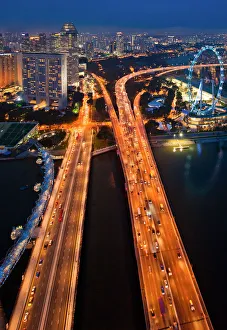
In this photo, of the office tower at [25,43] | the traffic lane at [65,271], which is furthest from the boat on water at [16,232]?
the office tower at [25,43]

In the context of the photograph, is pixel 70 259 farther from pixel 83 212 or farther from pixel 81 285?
pixel 83 212

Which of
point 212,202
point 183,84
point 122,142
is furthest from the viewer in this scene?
point 183,84

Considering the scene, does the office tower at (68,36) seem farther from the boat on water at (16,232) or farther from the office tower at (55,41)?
the boat on water at (16,232)

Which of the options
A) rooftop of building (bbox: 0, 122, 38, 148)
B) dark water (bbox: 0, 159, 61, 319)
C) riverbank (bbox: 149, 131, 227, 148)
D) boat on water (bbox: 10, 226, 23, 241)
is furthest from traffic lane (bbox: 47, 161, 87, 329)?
riverbank (bbox: 149, 131, 227, 148)

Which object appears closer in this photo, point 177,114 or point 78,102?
point 177,114

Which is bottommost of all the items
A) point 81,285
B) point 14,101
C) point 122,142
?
point 81,285

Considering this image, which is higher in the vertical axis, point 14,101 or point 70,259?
point 14,101

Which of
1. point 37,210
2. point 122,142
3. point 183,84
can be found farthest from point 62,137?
point 183,84

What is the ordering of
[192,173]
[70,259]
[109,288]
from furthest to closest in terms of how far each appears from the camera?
[192,173] → [70,259] → [109,288]
